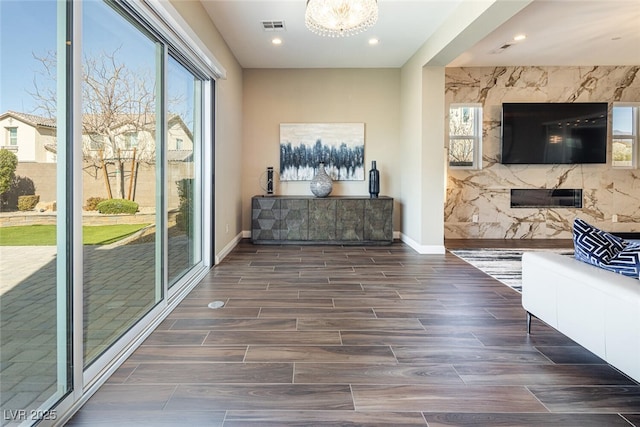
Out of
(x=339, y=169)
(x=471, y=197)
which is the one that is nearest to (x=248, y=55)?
(x=339, y=169)

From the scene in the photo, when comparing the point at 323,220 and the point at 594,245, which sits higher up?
the point at 594,245

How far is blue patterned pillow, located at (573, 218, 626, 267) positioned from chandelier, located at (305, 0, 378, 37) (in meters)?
2.24

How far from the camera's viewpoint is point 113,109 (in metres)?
2.27

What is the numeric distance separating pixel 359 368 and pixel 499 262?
130 inches

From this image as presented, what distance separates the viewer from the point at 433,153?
5145 mm

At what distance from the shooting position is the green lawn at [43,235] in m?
1.44

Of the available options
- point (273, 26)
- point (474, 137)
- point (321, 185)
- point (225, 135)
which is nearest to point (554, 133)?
point (474, 137)

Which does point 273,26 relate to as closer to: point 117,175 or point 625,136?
point 117,175

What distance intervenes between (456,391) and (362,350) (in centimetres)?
60

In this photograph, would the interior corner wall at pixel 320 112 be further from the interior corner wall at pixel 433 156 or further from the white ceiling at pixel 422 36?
the interior corner wall at pixel 433 156

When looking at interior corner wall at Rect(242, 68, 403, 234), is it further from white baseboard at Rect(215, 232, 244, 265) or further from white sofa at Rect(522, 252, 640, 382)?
white sofa at Rect(522, 252, 640, 382)

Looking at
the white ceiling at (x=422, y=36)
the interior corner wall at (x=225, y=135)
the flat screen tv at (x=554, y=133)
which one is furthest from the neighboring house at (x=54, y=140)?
the flat screen tv at (x=554, y=133)

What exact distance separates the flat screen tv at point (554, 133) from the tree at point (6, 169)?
640cm

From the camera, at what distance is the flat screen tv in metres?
6.21
